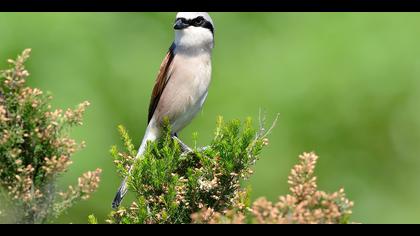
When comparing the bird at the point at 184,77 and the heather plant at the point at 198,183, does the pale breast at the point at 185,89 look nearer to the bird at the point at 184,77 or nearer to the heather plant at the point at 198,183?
the bird at the point at 184,77

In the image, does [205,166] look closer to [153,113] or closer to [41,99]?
[41,99]

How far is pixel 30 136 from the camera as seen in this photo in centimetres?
324

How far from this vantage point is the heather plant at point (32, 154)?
3.17m

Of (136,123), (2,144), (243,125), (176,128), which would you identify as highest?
(136,123)

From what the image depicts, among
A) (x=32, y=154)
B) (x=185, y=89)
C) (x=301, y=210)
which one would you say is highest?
(x=185, y=89)

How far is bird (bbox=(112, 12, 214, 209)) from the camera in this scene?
566cm

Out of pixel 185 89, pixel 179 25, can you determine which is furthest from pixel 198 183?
pixel 179 25

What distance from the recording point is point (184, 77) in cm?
569

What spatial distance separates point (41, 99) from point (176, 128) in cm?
254

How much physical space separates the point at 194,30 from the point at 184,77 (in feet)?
1.20

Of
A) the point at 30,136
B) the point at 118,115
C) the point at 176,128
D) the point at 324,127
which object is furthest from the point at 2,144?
the point at 324,127

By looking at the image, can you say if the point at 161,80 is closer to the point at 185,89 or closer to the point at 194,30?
the point at 185,89

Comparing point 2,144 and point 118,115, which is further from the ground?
point 118,115
